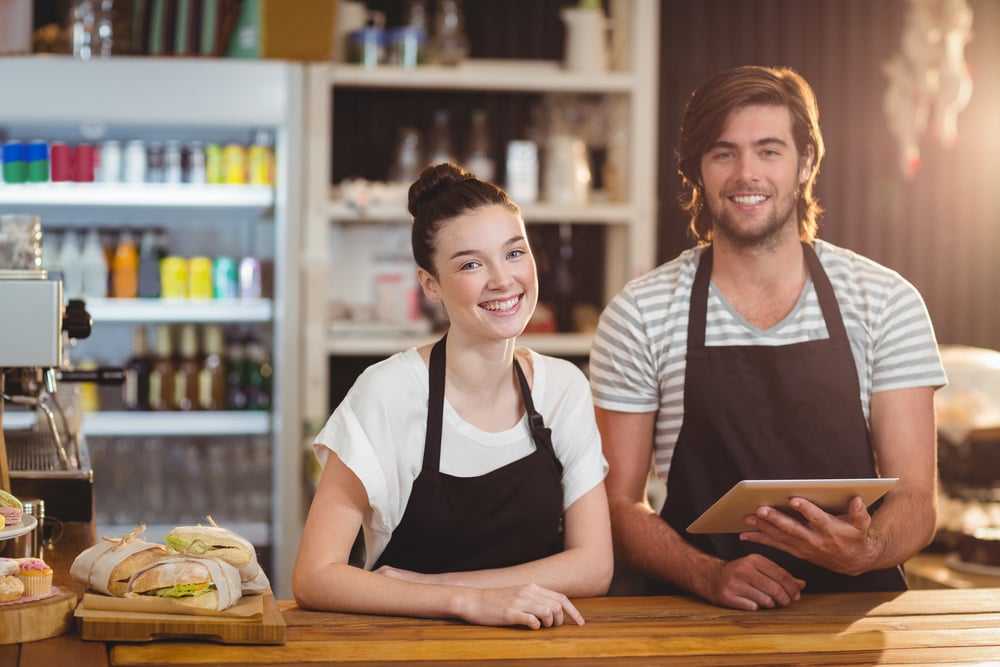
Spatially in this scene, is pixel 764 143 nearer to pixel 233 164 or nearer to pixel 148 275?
pixel 233 164

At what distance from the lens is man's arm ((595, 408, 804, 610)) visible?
182 centimetres

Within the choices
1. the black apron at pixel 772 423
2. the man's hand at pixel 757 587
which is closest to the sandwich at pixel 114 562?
the man's hand at pixel 757 587

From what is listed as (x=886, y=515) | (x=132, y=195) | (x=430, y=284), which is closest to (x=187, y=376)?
(x=132, y=195)

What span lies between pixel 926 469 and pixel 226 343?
2.88 meters

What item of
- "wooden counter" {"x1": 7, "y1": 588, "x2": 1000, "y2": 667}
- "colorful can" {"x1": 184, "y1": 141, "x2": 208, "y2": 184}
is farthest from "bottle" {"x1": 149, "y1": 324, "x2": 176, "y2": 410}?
"wooden counter" {"x1": 7, "y1": 588, "x2": 1000, "y2": 667}

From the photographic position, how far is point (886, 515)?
201 centimetres

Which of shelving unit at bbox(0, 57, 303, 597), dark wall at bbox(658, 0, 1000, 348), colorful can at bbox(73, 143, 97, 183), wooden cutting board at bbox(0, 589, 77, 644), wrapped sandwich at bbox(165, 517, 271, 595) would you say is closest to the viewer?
wooden cutting board at bbox(0, 589, 77, 644)

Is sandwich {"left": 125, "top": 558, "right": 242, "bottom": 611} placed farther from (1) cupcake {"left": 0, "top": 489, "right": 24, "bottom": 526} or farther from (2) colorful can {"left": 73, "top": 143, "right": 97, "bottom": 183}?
(2) colorful can {"left": 73, "top": 143, "right": 97, "bottom": 183}

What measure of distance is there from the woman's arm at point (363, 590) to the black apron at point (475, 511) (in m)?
0.11

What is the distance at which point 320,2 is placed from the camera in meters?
3.96

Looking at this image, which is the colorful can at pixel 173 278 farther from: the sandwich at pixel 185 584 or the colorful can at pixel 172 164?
the sandwich at pixel 185 584

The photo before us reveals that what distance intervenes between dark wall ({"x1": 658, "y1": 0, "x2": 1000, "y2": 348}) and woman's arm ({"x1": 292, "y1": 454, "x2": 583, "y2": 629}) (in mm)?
3169

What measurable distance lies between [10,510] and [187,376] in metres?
2.61

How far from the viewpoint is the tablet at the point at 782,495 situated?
1.66 m
